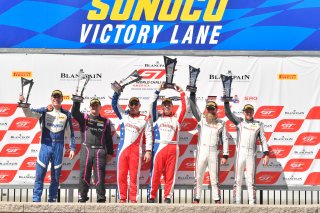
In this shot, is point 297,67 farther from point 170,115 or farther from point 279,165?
point 170,115

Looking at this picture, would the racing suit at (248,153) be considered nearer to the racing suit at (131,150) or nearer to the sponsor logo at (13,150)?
the racing suit at (131,150)

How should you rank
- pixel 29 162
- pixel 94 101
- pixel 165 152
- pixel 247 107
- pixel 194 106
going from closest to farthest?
1. pixel 165 152
2. pixel 94 101
3. pixel 247 107
4. pixel 194 106
5. pixel 29 162

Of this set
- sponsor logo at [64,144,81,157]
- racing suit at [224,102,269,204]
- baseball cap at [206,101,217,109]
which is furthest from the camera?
sponsor logo at [64,144,81,157]

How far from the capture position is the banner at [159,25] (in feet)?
35.7

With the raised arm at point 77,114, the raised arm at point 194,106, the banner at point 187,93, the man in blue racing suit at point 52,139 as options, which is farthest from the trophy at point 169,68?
the man in blue racing suit at point 52,139

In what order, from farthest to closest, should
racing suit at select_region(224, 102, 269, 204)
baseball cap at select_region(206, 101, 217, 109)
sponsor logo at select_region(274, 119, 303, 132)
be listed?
sponsor logo at select_region(274, 119, 303, 132) → racing suit at select_region(224, 102, 269, 204) → baseball cap at select_region(206, 101, 217, 109)

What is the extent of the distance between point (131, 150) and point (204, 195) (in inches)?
68.7

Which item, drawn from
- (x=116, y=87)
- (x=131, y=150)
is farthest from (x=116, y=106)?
(x=131, y=150)

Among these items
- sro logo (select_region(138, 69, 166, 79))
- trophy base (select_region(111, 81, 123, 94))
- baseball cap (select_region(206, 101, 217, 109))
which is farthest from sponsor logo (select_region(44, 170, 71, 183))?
baseball cap (select_region(206, 101, 217, 109))

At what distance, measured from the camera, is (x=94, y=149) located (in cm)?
1046

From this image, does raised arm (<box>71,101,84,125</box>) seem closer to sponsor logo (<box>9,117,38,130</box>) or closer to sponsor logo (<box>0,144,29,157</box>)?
sponsor logo (<box>9,117,38,130</box>)

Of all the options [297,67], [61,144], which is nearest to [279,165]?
[297,67]

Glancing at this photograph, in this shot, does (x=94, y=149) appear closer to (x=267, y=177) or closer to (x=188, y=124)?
(x=188, y=124)

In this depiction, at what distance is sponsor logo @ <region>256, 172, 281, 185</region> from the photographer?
1090cm
